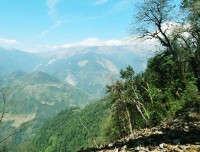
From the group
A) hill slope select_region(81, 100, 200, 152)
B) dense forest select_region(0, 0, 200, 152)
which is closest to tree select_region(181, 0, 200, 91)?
dense forest select_region(0, 0, 200, 152)

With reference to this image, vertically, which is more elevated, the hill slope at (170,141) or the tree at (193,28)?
the tree at (193,28)

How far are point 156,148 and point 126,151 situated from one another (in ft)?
4.87

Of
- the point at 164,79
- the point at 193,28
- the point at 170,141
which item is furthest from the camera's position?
the point at 164,79

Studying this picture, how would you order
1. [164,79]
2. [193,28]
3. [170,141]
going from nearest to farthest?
[170,141]
[193,28]
[164,79]

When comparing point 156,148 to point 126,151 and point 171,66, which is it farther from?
point 171,66

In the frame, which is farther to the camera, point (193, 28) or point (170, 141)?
point (193, 28)

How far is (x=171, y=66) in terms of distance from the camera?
6038 cm

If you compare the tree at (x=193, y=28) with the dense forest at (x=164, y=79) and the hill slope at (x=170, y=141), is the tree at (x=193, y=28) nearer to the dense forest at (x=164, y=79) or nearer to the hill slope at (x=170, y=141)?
the dense forest at (x=164, y=79)

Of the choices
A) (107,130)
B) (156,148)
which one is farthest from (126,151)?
(107,130)

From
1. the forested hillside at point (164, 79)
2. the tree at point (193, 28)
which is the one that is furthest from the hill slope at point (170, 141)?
the tree at point (193, 28)

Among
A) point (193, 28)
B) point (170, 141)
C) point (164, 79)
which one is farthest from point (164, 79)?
point (170, 141)

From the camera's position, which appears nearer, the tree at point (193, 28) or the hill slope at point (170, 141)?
the hill slope at point (170, 141)

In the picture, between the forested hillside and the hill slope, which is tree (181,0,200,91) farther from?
the hill slope

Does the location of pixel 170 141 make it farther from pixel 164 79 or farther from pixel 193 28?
pixel 164 79
